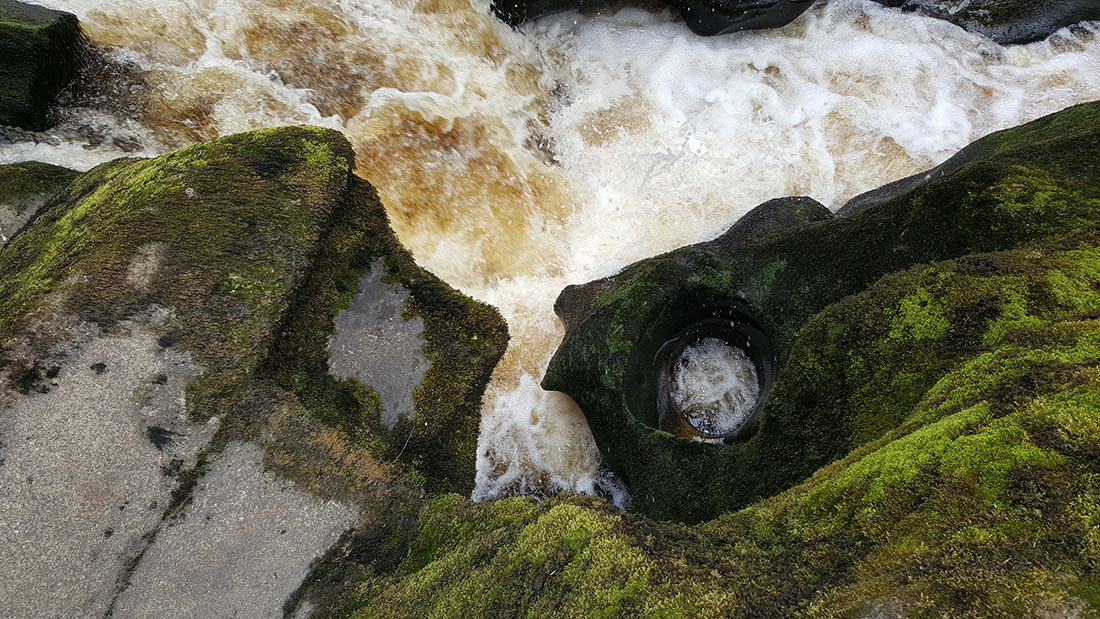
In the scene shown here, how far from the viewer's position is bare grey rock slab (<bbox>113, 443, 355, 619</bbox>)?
367cm

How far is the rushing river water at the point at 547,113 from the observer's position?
7129mm

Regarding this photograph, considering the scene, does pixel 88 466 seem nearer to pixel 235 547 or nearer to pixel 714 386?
pixel 235 547

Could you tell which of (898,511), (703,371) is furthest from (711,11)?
(898,511)

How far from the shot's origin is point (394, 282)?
560 centimetres

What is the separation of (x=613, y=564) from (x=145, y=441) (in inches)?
127

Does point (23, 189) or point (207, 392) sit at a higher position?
point (207, 392)

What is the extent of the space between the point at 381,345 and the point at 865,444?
150 inches

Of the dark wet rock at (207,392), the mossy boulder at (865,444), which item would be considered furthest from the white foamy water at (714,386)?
the dark wet rock at (207,392)

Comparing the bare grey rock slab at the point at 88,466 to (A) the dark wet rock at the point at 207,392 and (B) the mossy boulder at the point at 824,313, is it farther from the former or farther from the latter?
(B) the mossy boulder at the point at 824,313

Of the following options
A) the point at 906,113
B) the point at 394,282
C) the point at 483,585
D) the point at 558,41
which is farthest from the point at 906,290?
the point at 558,41

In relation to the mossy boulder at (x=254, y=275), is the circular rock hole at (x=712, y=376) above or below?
below

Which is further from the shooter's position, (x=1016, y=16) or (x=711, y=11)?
(x=711, y=11)

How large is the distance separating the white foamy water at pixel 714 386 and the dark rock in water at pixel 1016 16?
26.9 feet

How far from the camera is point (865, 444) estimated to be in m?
3.65
